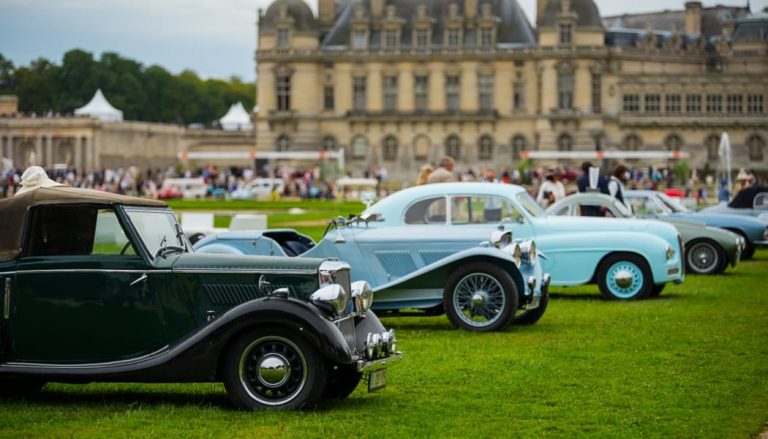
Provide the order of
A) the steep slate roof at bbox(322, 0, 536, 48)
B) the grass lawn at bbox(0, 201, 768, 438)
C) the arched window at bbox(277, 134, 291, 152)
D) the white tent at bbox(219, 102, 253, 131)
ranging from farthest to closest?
the white tent at bbox(219, 102, 253, 131), the arched window at bbox(277, 134, 291, 152), the steep slate roof at bbox(322, 0, 536, 48), the grass lawn at bbox(0, 201, 768, 438)

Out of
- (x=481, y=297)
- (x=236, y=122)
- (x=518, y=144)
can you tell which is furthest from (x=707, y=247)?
(x=236, y=122)

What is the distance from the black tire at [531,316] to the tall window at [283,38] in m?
84.2

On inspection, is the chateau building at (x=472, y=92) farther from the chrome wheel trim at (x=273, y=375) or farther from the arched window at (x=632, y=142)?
the chrome wheel trim at (x=273, y=375)

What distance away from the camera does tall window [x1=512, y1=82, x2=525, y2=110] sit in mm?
100688

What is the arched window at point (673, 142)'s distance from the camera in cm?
10200

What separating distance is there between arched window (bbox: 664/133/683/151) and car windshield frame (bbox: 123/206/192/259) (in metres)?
91.4

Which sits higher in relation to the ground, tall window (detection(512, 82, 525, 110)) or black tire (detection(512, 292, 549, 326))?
tall window (detection(512, 82, 525, 110))

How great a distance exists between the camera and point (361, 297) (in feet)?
40.2

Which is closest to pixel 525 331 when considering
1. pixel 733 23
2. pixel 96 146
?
pixel 733 23

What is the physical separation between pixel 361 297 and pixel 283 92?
91556 mm

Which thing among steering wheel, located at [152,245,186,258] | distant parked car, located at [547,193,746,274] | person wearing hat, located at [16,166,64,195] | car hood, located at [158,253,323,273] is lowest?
distant parked car, located at [547,193,746,274]

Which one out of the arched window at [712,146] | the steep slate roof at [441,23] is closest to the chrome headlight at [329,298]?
the steep slate roof at [441,23]

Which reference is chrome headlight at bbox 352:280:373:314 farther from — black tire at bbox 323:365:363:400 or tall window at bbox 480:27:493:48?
tall window at bbox 480:27:493:48

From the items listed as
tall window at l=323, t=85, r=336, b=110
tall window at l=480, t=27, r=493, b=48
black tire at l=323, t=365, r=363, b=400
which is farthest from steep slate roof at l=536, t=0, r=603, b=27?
black tire at l=323, t=365, r=363, b=400
